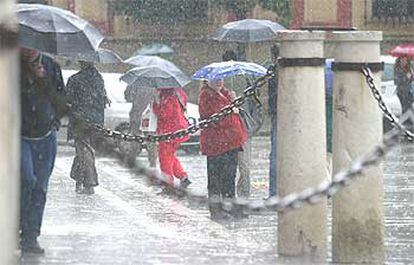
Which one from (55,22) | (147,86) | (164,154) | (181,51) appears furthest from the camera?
(181,51)

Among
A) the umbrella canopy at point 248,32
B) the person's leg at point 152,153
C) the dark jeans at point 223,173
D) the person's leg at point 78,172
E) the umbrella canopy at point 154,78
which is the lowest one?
the person's leg at point 152,153

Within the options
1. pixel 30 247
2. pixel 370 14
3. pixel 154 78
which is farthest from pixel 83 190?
pixel 370 14

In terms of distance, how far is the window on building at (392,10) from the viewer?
1602 inches

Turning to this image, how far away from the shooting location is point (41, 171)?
1078 centimetres

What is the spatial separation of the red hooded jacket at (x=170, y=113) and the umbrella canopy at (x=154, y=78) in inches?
9.8

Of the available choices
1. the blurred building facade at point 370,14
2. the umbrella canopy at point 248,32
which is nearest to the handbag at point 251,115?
the umbrella canopy at point 248,32

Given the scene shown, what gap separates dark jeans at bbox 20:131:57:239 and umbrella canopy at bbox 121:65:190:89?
689cm

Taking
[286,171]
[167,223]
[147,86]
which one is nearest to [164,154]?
[147,86]

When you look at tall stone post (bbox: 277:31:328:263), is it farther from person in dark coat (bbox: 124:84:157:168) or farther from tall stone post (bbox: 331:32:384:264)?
person in dark coat (bbox: 124:84:157:168)

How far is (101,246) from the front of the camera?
36.2ft

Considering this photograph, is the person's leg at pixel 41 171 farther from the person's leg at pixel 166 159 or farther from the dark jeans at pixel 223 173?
the person's leg at pixel 166 159

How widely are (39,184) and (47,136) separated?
0.39 metres

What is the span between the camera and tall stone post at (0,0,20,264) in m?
4.28

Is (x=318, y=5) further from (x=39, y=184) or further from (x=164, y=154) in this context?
(x=39, y=184)
